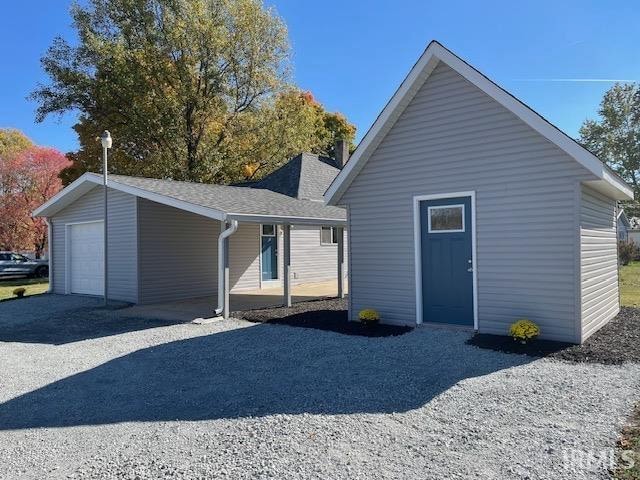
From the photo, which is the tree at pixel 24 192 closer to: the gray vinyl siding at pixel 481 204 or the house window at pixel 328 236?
Answer: the house window at pixel 328 236

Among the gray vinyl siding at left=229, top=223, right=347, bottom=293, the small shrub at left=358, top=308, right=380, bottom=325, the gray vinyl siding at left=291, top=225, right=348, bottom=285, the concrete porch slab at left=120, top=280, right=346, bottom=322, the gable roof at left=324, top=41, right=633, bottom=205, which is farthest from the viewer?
the gray vinyl siding at left=291, top=225, right=348, bottom=285

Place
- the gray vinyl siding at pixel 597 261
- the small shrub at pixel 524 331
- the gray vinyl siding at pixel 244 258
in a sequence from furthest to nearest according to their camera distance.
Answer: the gray vinyl siding at pixel 244 258 < the gray vinyl siding at pixel 597 261 < the small shrub at pixel 524 331

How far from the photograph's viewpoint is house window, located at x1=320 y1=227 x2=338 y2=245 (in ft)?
60.8

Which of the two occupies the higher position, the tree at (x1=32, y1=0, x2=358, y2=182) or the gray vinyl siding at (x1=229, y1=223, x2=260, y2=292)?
the tree at (x1=32, y1=0, x2=358, y2=182)

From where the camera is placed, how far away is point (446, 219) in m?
8.25

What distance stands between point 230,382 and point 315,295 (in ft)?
27.9

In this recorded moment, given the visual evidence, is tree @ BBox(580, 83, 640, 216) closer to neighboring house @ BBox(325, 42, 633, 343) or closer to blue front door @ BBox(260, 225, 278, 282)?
blue front door @ BBox(260, 225, 278, 282)

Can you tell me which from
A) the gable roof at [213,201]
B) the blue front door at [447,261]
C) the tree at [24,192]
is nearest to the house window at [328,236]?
the gable roof at [213,201]

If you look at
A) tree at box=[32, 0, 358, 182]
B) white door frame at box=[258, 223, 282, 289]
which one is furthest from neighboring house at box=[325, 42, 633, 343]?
tree at box=[32, 0, 358, 182]

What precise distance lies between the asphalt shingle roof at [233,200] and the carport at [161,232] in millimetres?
25

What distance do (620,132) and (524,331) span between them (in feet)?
130

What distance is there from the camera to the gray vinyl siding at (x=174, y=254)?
12.8 m

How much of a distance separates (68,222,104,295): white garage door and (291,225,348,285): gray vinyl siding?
20.5 ft

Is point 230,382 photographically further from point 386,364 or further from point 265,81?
point 265,81
